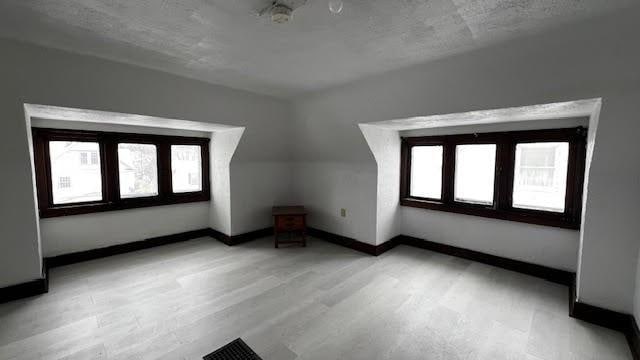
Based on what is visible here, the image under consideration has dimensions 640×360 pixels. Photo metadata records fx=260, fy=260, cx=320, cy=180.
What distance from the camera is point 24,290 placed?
2518 millimetres

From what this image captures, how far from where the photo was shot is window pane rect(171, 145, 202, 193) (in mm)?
4230

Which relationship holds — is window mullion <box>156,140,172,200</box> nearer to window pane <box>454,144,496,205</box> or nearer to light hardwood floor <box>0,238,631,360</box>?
light hardwood floor <box>0,238,631,360</box>

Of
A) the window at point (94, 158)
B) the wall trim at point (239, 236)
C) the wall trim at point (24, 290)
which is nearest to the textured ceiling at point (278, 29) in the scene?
the window at point (94, 158)

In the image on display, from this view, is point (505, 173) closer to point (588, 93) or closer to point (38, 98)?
point (588, 93)

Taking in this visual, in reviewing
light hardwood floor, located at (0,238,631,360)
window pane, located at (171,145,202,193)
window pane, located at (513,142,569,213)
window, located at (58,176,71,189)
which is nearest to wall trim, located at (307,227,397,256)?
light hardwood floor, located at (0,238,631,360)

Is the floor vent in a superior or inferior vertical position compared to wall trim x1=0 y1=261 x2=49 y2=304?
inferior

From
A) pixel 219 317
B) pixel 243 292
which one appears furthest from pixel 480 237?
pixel 219 317

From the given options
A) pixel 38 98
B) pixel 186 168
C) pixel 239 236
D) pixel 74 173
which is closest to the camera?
pixel 38 98

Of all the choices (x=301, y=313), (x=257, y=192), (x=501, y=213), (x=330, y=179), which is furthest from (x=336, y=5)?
(x=257, y=192)

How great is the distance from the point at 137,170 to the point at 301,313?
10.8 ft

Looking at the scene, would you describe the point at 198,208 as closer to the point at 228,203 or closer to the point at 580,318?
the point at 228,203

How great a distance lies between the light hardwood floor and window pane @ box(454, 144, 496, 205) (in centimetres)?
89

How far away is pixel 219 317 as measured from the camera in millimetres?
2266

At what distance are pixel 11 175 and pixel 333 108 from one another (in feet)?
10.9
